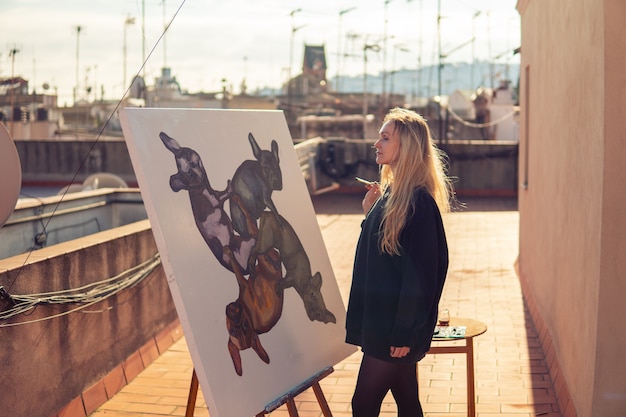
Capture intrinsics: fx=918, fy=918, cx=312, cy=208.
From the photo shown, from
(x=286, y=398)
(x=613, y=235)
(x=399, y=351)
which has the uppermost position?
(x=613, y=235)

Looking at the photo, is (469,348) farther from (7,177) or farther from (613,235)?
(7,177)

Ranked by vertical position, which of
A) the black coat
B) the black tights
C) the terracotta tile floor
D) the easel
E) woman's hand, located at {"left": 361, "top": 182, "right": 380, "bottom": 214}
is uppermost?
woman's hand, located at {"left": 361, "top": 182, "right": 380, "bottom": 214}

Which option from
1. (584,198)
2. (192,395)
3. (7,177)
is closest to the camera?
(192,395)

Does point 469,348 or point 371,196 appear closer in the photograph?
point 371,196

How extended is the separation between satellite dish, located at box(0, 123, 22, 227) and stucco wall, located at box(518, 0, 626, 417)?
2904 mm

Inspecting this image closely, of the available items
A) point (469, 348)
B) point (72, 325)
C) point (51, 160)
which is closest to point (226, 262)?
point (469, 348)

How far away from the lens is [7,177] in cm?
475

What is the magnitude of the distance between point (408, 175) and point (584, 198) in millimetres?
1402

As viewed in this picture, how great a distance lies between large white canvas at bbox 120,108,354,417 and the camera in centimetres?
342

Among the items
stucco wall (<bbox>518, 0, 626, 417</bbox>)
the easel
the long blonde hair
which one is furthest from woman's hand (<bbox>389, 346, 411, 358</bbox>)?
stucco wall (<bbox>518, 0, 626, 417</bbox>)

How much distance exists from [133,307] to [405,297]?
3.13 m

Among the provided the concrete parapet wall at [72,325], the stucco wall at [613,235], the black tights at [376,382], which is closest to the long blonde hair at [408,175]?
the black tights at [376,382]

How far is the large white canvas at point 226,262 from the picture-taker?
11.2 ft

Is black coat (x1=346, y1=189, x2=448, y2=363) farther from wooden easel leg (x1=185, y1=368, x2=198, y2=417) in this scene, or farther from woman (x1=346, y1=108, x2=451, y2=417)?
wooden easel leg (x1=185, y1=368, x2=198, y2=417)
